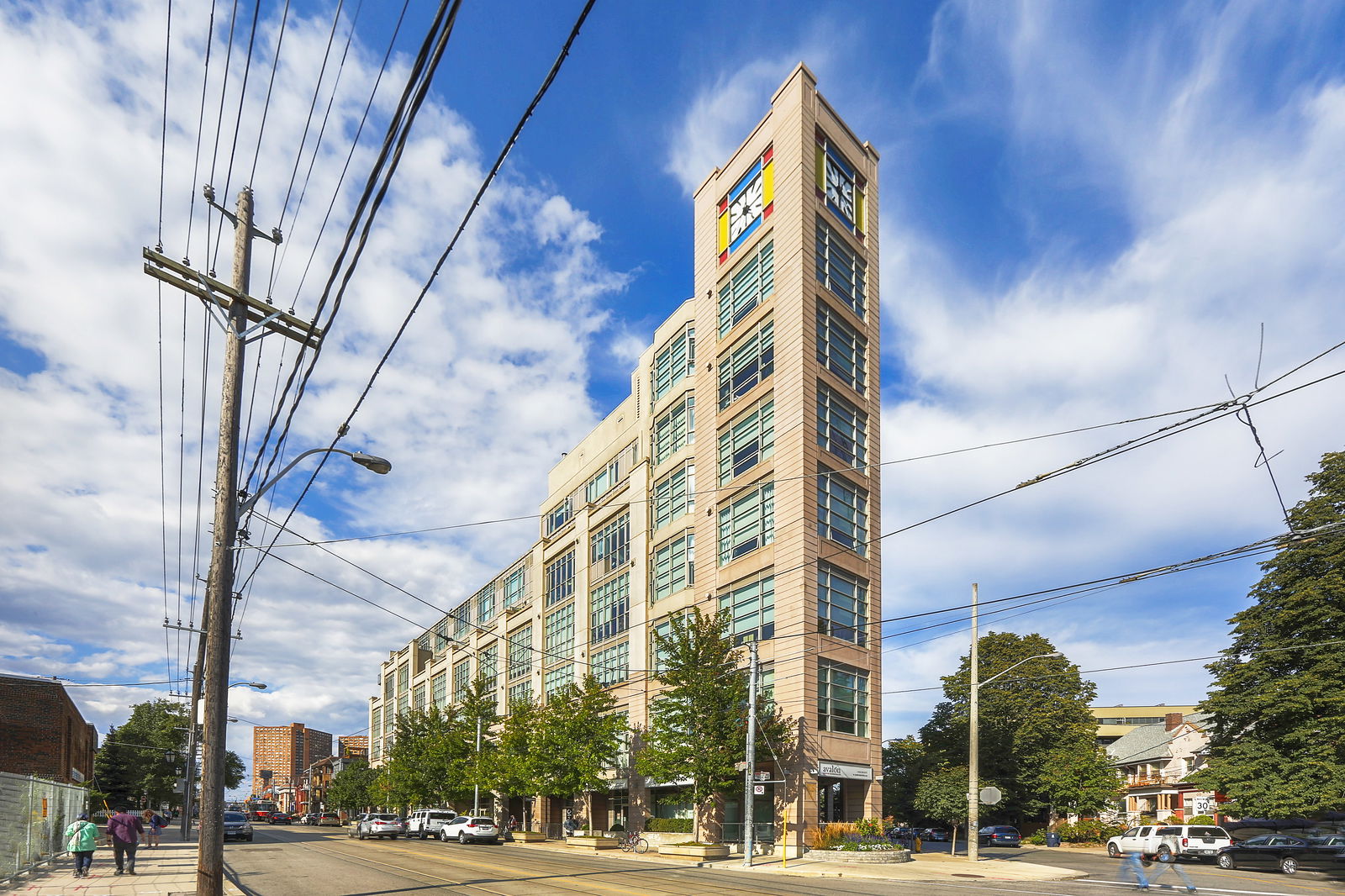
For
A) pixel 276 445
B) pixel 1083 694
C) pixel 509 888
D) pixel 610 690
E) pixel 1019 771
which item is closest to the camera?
pixel 276 445

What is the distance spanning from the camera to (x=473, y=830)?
1850 inches

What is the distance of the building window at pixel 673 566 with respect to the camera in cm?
4738

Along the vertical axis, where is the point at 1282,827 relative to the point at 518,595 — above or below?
below

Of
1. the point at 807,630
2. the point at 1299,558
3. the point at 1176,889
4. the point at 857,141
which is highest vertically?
the point at 857,141

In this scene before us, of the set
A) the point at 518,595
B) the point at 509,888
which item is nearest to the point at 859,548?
the point at 509,888

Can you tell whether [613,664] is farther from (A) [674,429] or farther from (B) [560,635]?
(A) [674,429]

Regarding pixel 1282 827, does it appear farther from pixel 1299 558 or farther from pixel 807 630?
pixel 807 630

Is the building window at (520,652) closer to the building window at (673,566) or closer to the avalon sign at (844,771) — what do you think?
the building window at (673,566)

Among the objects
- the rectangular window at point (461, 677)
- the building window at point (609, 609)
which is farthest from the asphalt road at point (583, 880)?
the rectangular window at point (461, 677)

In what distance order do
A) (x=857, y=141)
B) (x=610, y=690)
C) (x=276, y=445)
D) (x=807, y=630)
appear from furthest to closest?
(x=610, y=690)
(x=857, y=141)
(x=807, y=630)
(x=276, y=445)

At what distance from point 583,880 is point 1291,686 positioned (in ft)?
117

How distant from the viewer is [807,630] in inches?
1499

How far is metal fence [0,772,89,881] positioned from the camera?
21.0 meters

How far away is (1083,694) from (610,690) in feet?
112
